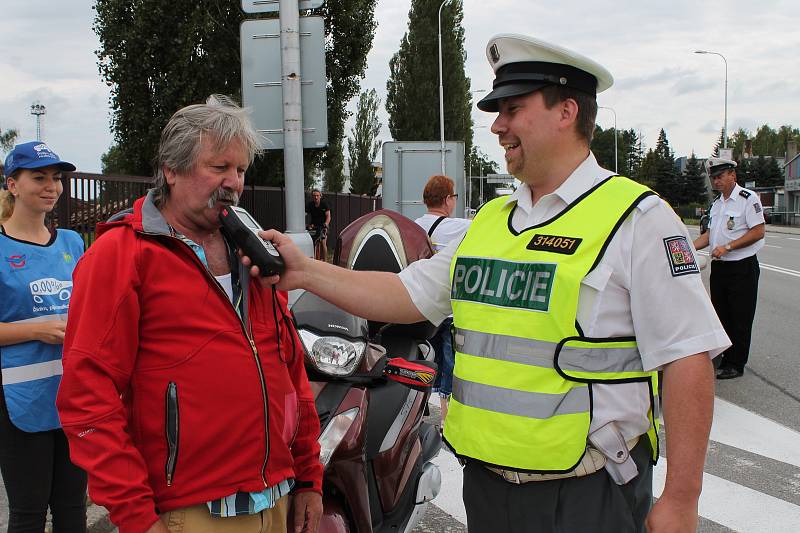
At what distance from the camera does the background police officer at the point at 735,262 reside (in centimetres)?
694

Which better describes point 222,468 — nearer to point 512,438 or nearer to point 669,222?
point 512,438

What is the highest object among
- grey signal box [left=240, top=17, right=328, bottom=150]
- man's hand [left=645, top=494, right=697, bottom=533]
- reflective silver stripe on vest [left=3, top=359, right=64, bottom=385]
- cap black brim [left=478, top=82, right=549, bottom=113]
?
grey signal box [left=240, top=17, right=328, bottom=150]

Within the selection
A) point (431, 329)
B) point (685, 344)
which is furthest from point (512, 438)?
point (431, 329)

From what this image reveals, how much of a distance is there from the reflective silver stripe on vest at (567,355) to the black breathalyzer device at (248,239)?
0.65 metres

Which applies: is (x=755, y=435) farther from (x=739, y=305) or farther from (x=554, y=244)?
(x=554, y=244)

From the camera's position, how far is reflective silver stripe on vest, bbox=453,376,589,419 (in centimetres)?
184

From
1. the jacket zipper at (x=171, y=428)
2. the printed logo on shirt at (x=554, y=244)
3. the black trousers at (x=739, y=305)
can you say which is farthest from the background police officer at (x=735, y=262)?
the jacket zipper at (x=171, y=428)

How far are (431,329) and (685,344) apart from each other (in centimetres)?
197

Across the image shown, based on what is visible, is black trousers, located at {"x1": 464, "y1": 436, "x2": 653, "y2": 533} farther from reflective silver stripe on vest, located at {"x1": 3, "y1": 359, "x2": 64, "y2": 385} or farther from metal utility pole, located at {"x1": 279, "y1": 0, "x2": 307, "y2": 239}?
metal utility pole, located at {"x1": 279, "y1": 0, "x2": 307, "y2": 239}

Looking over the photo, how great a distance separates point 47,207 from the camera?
314 cm

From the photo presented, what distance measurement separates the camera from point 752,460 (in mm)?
4863

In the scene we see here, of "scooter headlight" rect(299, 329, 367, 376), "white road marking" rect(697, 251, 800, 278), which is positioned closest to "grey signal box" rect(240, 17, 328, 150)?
"scooter headlight" rect(299, 329, 367, 376)

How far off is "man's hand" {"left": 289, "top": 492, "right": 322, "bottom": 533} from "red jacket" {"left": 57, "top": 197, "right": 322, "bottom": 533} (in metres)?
0.29

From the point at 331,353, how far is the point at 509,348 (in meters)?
0.93
